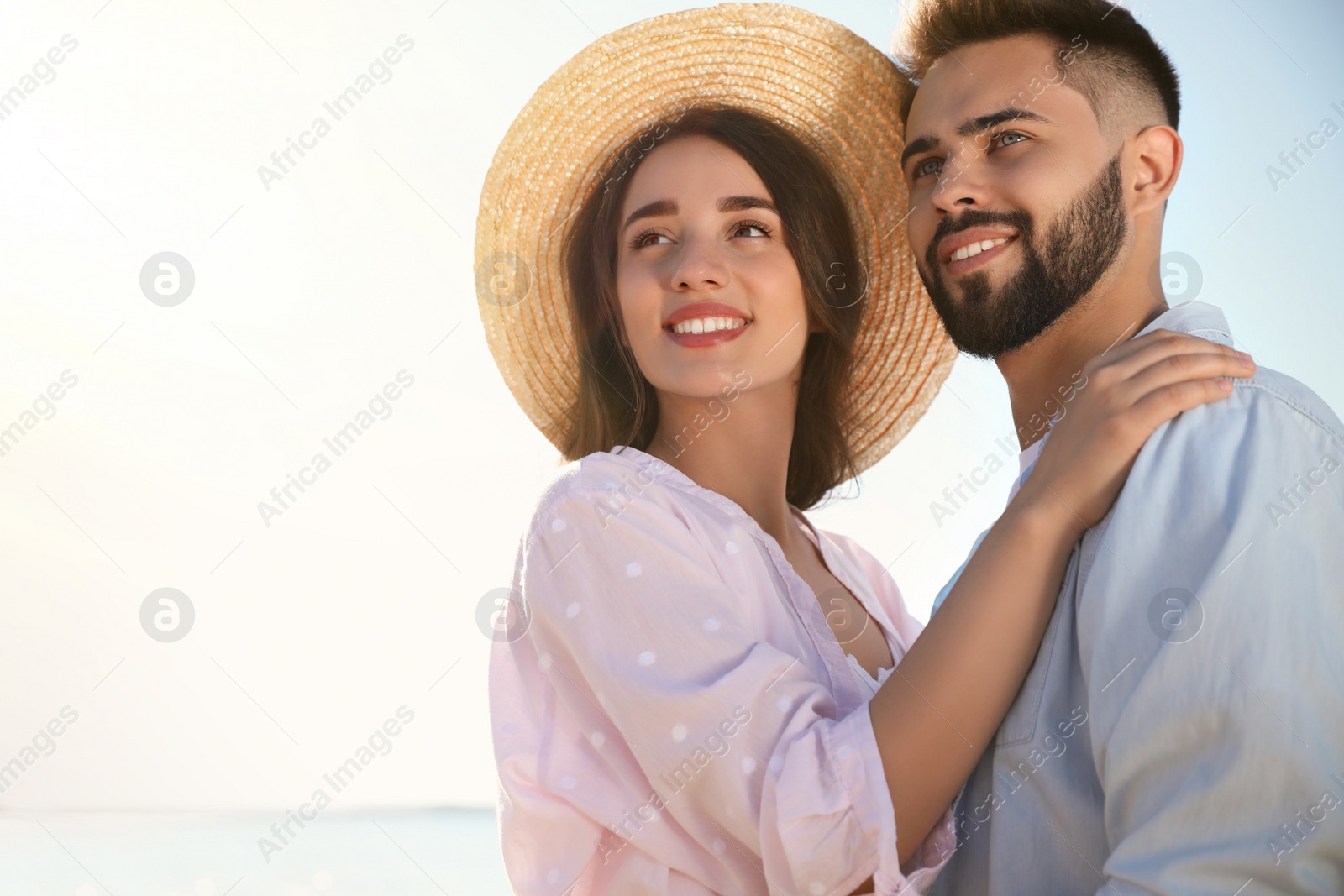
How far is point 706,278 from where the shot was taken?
2.41 meters

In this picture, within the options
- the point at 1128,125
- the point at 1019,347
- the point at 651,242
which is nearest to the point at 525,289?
the point at 651,242

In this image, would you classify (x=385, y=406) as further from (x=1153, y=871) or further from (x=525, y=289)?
(x=1153, y=871)

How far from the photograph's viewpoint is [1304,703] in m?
1.44

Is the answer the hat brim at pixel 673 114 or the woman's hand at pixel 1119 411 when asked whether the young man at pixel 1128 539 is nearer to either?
the woman's hand at pixel 1119 411

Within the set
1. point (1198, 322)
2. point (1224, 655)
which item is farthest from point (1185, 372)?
point (1224, 655)

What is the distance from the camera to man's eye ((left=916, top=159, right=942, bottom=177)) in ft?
7.98

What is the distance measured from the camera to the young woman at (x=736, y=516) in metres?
1.72

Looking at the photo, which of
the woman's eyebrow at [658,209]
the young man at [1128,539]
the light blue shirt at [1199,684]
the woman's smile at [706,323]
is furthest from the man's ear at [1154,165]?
the woman's eyebrow at [658,209]

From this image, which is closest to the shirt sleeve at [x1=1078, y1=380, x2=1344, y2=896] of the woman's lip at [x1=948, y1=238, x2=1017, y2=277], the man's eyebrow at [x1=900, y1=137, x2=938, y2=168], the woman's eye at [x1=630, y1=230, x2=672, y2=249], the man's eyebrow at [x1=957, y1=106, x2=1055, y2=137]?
the woman's lip at [x1=948, y1=238, x2=1017, y2=277]

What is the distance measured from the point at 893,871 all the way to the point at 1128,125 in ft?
5.31

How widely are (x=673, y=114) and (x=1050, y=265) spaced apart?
1145 millimetres

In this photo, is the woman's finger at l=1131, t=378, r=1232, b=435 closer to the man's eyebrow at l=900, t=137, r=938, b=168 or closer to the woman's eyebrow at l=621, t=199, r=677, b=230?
the man's eyebrow at l=900, t=137, r=938, b=168

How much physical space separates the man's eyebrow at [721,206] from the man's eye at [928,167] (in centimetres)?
37

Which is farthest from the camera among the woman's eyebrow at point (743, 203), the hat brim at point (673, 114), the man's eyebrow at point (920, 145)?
the hat brim at point (673, 114)
